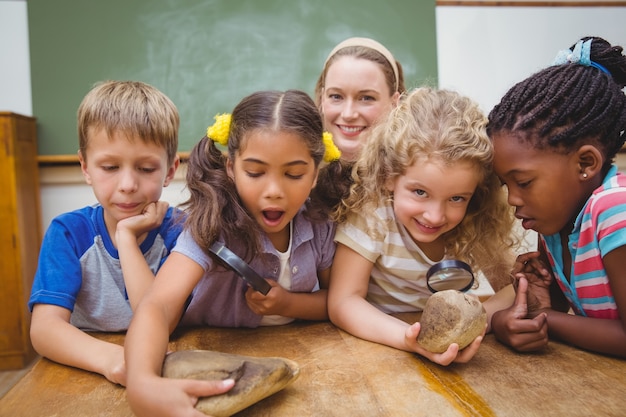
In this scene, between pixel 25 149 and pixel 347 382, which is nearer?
pixel 347 382

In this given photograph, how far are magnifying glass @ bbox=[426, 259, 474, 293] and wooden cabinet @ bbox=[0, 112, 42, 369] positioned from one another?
293 centimetres

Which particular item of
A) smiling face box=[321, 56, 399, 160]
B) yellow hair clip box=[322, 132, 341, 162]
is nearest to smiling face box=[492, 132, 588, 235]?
yellow hair clip box=[322, 132, 341, 162]

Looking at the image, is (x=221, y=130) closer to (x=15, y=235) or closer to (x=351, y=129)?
(x=351, y=129)

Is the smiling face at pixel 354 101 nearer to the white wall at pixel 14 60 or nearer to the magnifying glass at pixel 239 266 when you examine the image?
the magnifying glass at pixel 239 266

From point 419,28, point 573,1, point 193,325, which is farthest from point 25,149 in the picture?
point 573,1

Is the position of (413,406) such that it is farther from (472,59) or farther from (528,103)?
(472,59)

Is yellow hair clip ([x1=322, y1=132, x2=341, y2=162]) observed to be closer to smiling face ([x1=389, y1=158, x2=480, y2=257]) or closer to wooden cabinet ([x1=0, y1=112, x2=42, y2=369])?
smiling face ([x1=389, y1=158, x2=480, y2=257])

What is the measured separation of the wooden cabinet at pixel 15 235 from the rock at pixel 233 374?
281 cm

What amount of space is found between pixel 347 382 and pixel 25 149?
313 centimetres

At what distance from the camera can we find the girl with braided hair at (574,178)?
46.3 inches

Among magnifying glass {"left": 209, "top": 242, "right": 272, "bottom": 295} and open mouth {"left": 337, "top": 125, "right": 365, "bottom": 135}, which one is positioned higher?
open mouth {"left": 337, "top": 125, "right": 365, "bottom": 135}

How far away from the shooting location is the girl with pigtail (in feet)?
4.07

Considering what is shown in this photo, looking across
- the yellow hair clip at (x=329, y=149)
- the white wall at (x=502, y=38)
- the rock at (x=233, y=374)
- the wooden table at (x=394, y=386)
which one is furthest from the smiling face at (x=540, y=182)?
Answer: the white wall at (x=502, y=38)

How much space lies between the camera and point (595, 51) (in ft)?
4.33
